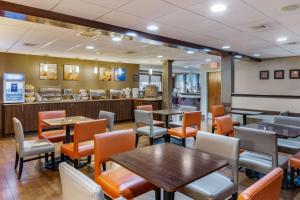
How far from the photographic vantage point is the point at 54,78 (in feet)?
25.3

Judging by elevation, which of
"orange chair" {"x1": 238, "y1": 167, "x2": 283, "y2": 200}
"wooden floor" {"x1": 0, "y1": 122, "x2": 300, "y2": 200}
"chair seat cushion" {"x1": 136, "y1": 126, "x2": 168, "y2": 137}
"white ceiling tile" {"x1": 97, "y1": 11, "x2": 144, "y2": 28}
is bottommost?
"wooden floor" {"x1": 0, "y1": 122, "x2": 300, "y2": 200}

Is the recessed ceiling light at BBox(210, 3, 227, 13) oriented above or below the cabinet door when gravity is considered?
above

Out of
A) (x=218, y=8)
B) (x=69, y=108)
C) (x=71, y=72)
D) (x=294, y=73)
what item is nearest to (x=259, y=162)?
(x=218, y=8)

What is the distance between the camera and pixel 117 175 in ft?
7.36

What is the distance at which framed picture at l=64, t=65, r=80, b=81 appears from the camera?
7966 millimetres

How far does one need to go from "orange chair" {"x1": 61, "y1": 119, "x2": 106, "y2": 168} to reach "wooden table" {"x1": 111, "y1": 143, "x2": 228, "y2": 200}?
121 centimetres

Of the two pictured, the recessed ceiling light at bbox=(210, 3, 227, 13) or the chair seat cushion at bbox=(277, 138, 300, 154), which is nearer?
the recessed ceiling light at bbox=(210, 3, 227, 13)

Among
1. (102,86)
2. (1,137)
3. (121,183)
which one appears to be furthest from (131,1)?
(102,86)

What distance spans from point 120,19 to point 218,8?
1.46 meters

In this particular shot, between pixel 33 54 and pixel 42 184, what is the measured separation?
5353 mm

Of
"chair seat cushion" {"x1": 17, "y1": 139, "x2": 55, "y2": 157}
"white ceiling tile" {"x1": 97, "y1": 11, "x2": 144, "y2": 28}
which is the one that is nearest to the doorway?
"white ceiling tile" {"x1": 97, "y1": 11, "x2": 144, "y2": 28}

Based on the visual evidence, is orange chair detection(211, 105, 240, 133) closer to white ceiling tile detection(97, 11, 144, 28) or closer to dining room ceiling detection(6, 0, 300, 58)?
dining room ceiling detection(6, 0, 300, 58)

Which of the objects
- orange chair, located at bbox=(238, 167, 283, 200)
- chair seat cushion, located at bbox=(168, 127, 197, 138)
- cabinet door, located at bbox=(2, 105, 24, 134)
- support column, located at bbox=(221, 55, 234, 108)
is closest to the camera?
orange chair, located at bbox=(238, 167, 283, 200)

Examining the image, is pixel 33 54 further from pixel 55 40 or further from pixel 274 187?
pixel 274 187
